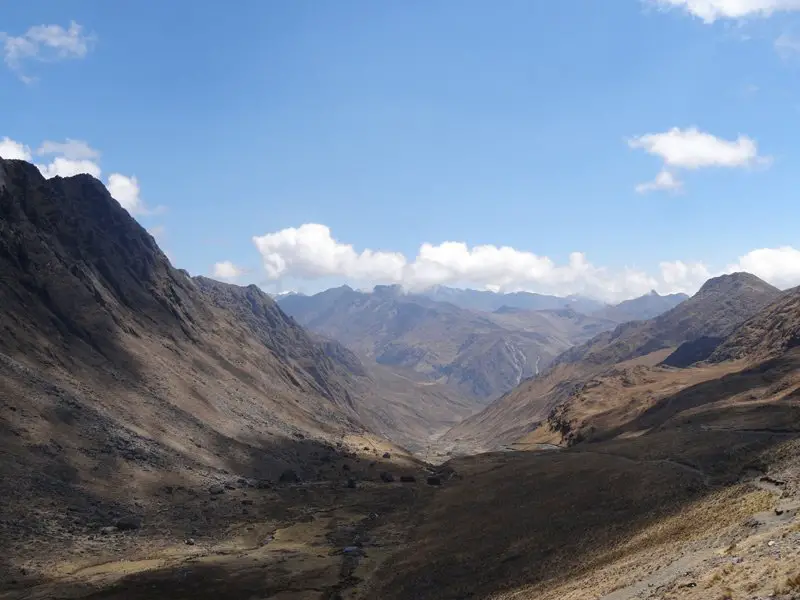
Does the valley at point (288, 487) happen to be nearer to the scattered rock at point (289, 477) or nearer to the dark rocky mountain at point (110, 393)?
the dark rocky mountain at point (110, 393)

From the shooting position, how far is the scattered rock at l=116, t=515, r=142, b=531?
6788 centimetres

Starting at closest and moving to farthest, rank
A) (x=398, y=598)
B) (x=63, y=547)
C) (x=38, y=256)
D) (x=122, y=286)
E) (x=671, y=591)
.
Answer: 1. (x=671, y=591)
2. (x=398, y=598)
3. (x=63, y=547)
4. (x=38, y=256)
5. (x=122, y=286)

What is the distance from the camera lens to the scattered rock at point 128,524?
223 ft

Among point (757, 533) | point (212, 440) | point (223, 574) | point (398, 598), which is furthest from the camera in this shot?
point (212, 440)

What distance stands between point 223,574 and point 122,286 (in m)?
124

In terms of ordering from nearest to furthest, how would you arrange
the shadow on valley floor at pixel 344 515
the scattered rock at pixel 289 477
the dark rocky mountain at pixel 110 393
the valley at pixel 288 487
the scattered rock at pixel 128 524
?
1. the valley at pixel 288 487
2. the shadow on valley floor at pixel 344 515
3. the scattered rock at pixel 128 524
4. the dark rocky mountain at pixel 110 393
5. the scattered rock at pixel 289 477

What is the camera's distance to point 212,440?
113 m

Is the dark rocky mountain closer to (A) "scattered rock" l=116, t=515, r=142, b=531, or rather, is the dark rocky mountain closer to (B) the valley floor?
(A) "scattered rock" l=116, t=515, r=142, b=531

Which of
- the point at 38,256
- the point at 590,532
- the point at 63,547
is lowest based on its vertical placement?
the point at 590,532

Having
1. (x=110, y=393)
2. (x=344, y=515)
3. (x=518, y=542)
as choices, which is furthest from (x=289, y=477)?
(x=518, y=542)

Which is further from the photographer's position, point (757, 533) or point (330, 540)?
point (330, 540)

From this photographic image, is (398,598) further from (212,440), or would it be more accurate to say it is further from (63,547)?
(212,440)

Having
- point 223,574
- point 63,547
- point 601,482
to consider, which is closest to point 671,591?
point 601,482

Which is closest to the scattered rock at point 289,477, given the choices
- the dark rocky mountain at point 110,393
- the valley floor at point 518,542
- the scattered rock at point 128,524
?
the dark rocky mountain at point 110,393
